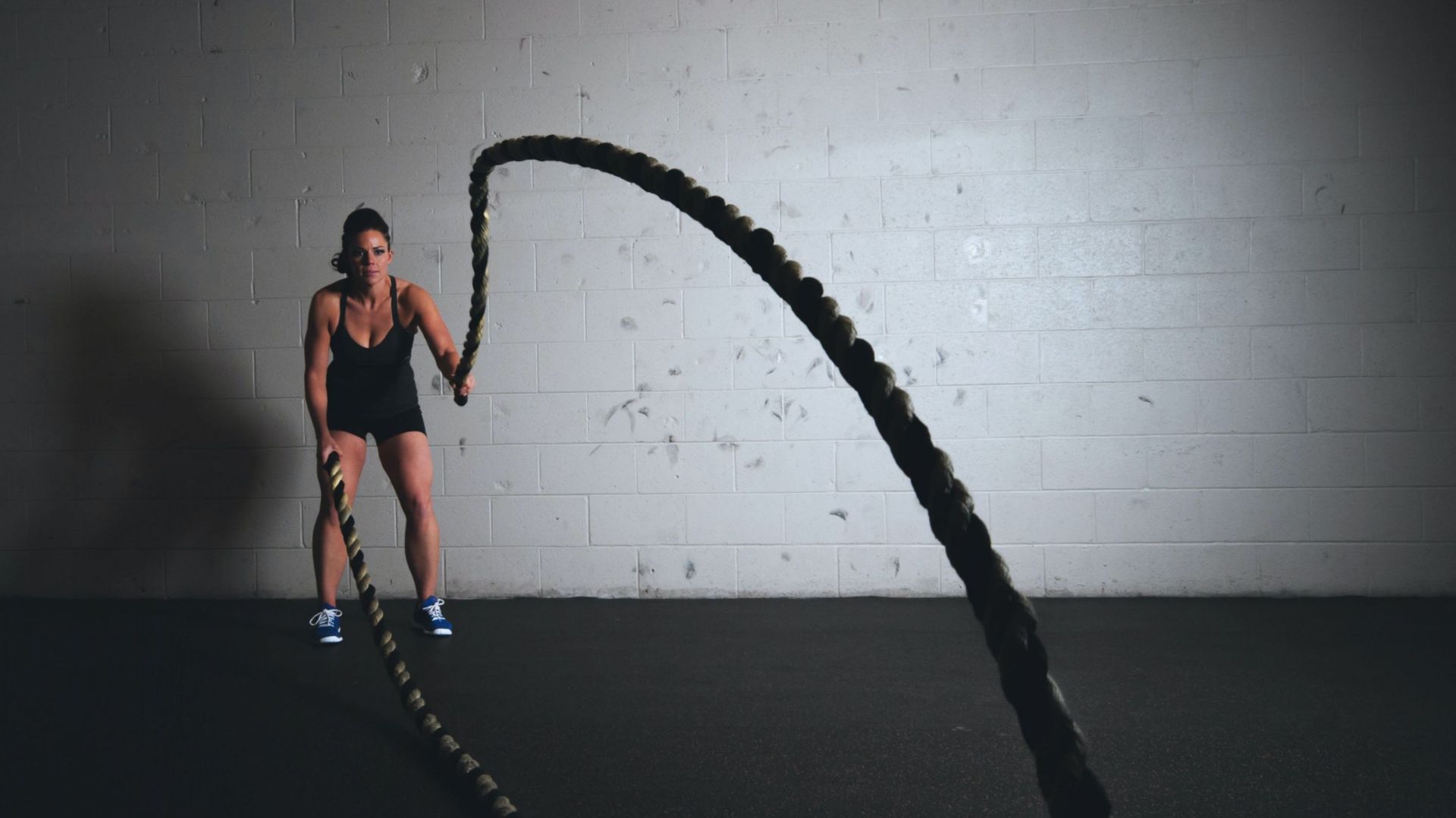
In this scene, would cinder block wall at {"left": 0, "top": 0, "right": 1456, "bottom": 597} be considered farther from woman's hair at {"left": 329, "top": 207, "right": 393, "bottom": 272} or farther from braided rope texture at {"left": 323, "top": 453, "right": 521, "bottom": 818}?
braided rope texture at {"left": 323, "top": 453, "right": 521, "bottom": 818}

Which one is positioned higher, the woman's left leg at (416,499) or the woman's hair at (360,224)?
the woman's hair at (360,224)

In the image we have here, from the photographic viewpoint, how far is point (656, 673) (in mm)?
2652

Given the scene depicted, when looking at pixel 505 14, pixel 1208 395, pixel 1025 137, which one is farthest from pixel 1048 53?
pixel 505 14

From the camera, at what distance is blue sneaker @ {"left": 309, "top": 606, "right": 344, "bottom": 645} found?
3.07 metres

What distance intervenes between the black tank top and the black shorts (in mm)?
16

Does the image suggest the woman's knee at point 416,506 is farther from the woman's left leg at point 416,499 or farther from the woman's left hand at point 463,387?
→ the woman's left hand at point 463,387

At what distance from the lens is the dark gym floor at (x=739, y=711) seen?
5.91ft

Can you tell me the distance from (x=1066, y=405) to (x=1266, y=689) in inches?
53.9

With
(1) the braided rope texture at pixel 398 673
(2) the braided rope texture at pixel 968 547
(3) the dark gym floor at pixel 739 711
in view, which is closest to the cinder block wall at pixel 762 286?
(3) the dark gym floor at pixel 739 711

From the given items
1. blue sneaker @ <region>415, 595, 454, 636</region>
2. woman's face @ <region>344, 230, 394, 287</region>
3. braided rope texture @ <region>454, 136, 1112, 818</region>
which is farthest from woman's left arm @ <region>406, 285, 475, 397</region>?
braided rope texture @ <region>454, 136, 1112, 818</region>

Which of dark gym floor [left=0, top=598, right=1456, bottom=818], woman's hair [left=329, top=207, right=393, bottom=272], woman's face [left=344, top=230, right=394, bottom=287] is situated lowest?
dark gym floor [left=0, top=598, right=1456, bottom=818]

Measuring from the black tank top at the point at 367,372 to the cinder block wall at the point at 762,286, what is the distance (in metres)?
0.60

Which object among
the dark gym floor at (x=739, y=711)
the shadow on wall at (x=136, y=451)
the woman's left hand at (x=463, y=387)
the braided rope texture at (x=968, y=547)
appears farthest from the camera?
the shadow on wall at (x=136, y=451)

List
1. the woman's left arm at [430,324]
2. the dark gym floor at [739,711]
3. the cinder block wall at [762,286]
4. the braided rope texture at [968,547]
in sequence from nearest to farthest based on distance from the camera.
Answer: the braided rope texture at [968,547] < the dark gym floor at [739,711] < the woman's left arm at [430,324] < the cinder block wall at [762,286]
